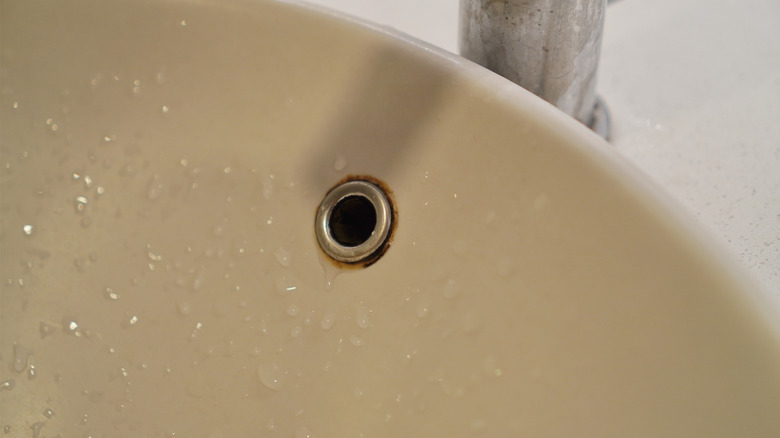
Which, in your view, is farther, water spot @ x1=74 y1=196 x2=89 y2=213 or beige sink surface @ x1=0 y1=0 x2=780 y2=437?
water spot @ x1=74 y1=196 x2=89 y2=213

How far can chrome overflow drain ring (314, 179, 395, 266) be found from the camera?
1.17ft

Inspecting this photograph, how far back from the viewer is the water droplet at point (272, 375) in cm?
37

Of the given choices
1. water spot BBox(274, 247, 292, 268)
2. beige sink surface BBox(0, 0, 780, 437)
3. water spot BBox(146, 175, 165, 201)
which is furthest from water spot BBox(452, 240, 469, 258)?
water spot BBox(146, 175, 165, 201)

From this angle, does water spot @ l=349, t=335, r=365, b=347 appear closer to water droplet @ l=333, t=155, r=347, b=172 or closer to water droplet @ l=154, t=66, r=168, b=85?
water droplet @ l=333, t=155, r=347, b=172

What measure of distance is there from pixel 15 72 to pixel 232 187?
0.60 feet

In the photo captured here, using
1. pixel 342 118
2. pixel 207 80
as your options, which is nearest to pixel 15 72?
pixel 207 80

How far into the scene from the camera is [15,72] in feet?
1.42

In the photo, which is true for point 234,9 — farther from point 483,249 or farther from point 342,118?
point 483,249

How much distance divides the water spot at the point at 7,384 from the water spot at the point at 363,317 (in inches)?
9.4

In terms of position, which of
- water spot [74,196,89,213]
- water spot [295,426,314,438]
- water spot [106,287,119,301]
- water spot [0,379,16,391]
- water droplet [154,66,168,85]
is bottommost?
water spot [295,426,314,438]

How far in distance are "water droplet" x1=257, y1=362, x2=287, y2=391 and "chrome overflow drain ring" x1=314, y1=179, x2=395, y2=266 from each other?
8 cm

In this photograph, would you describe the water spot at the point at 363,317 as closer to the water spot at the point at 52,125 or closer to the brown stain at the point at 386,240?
the brown stain at the point at 386,240

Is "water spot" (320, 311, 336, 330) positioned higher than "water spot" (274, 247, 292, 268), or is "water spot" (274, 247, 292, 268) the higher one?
"water spot" (274, 247, 292, 268)

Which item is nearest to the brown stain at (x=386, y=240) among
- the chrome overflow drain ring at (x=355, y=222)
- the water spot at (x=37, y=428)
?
the chrome overflow drain ring at (x=355, y=222)
